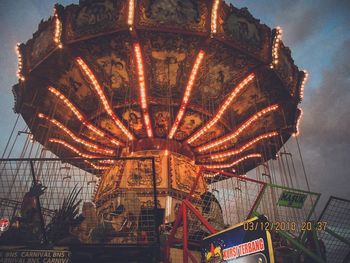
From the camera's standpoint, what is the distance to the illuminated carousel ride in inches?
355

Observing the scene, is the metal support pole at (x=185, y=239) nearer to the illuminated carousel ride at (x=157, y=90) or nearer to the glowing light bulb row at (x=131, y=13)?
the illuminated carousel ride at (x=157, y=90)

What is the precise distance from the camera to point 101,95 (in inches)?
426

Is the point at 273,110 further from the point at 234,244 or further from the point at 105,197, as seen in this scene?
the point at 234,244

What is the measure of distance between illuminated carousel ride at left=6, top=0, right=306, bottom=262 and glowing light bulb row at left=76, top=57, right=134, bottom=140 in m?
0.04

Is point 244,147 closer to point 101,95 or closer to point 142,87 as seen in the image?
point 142,87

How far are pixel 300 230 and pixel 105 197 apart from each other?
27.4 ft

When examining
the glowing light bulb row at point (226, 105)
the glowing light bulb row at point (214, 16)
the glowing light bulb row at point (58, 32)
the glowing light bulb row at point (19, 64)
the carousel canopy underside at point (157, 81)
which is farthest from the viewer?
the glowing light bulb row at point (19, 64)

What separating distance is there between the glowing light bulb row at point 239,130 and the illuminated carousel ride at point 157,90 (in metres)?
0.04

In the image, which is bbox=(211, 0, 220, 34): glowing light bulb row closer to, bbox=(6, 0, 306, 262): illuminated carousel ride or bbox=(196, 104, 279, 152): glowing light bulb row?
bbox=(6, 0, 306, 262): illuminated carousel ride

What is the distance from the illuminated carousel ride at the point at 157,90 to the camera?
29.6 ft

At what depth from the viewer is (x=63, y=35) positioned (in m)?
9.38

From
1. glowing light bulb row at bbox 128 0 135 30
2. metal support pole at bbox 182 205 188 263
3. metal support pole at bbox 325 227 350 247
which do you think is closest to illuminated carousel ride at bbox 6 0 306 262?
glowing light bulb row at bbox 128 0 135 30

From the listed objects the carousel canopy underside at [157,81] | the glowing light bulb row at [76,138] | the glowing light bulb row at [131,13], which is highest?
the glowing light bulb row at [131,13]

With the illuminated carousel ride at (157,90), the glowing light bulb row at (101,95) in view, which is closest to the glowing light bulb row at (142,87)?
the illuminated carousel ride at (157,90)
